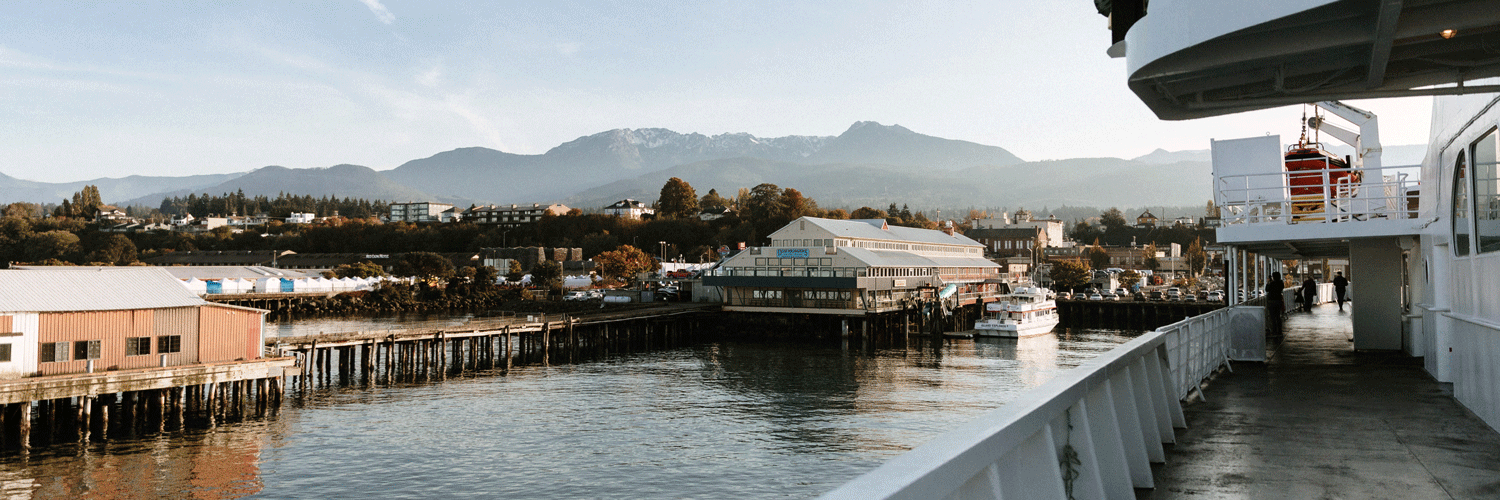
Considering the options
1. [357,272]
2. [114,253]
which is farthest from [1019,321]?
[114,253]

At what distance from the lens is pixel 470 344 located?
148ft

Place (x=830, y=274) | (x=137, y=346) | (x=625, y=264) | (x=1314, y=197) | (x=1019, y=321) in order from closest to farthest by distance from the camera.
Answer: (x=1314, y=197)
(x=137, y=346)
(x=1019, y=321)
(x=830, y=274)
(x=625, y=264)

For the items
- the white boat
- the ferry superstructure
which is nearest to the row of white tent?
the white boat

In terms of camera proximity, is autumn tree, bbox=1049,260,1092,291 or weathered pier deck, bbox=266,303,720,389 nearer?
weathered pier deck, bbox=266,303,720,389

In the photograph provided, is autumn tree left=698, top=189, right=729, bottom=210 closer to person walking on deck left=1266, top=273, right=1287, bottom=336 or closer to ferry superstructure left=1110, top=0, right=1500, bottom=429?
person walking on deck left=1266, top=273, right=1287, bottom=336

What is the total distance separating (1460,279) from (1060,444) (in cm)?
682

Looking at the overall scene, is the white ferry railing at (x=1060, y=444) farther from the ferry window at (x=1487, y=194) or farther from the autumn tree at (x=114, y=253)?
the autumn tree at (x=114, y=253)

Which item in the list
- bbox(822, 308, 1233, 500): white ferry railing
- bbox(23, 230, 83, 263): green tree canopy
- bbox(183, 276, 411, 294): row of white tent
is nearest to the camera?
bbox(822, 308, 1233, 500): white ferry railing

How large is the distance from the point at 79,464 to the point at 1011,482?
2509cm

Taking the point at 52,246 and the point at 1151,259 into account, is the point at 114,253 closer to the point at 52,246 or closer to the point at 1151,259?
the point at 52,246

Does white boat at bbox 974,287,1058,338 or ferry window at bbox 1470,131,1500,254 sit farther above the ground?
ferry window at bbox 1470,131,1500,254

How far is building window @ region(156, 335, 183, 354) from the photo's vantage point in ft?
87.7

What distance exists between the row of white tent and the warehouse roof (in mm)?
44952

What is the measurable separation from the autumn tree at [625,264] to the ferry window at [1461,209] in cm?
9810
